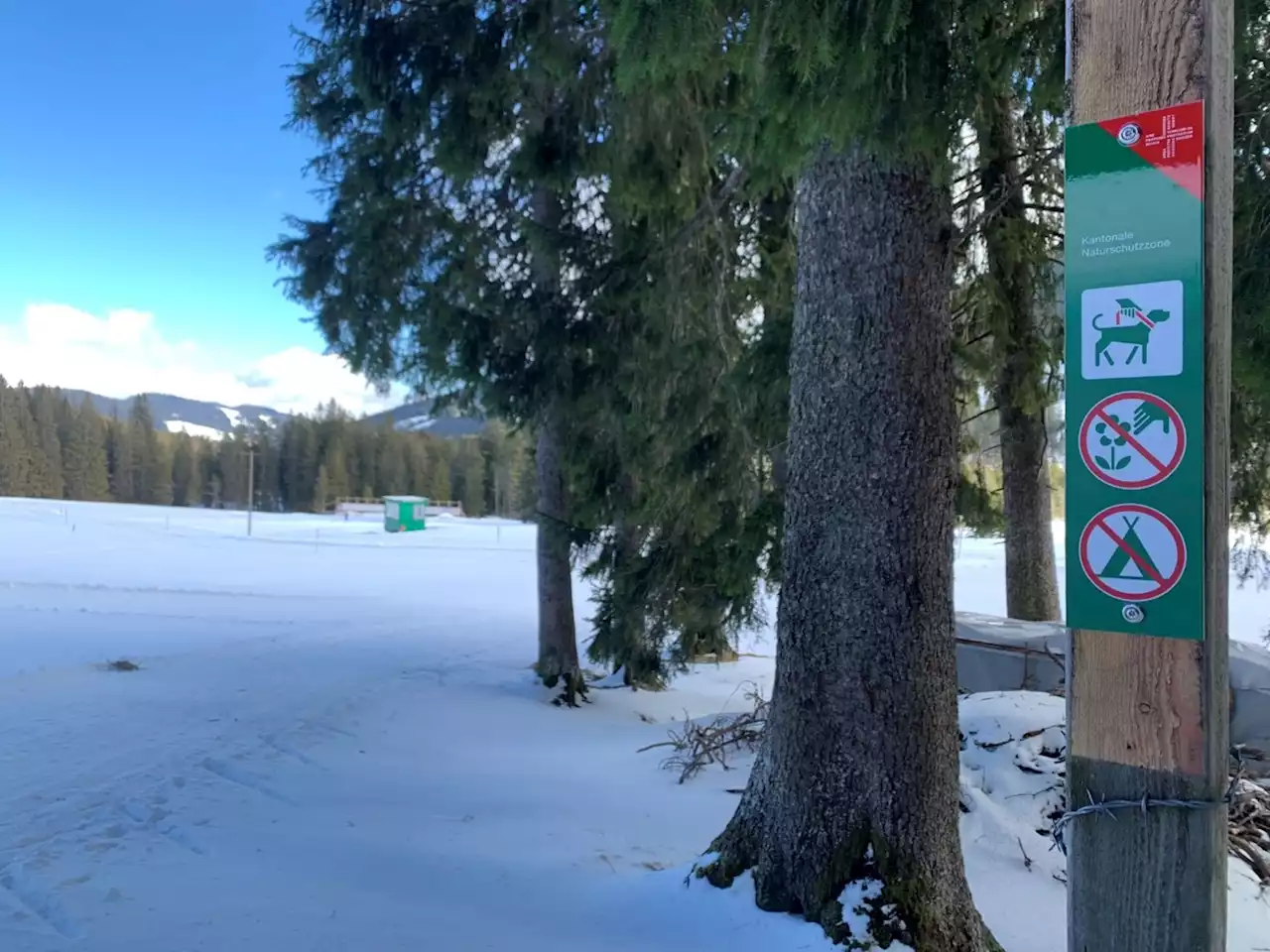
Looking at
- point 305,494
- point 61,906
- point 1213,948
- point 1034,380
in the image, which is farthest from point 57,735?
point 305,494

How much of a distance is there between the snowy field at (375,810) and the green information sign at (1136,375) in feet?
6.20

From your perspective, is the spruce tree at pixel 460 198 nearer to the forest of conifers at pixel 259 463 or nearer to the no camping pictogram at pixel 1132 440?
the no camping pictogram at pixel 1132 440

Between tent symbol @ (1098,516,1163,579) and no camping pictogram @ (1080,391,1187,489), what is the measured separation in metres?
0.09

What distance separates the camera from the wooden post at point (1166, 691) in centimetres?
164

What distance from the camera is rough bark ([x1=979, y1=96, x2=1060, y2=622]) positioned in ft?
17.4

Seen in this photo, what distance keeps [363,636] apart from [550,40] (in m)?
9.20

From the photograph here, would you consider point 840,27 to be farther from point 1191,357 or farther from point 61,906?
point 61,906

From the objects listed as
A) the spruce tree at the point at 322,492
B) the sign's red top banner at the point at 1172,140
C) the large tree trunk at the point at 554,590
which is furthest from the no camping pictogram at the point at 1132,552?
the spruce tree at the point at 322,492

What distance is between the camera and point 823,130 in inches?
114

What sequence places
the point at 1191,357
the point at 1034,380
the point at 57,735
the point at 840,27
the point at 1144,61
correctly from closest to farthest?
the point at 1191,357 < the point at 1144,61 < the point at 840,27 < the point at 57,735 < the point at 1034,380

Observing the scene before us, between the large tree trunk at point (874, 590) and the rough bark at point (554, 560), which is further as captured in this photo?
the rough bark at point (554, 560)

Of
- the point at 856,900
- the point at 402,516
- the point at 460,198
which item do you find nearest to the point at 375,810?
the point at 856,900

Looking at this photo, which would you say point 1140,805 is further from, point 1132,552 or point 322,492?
point 322,492

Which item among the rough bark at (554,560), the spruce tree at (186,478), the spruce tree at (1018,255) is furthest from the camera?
the spruce tree at (186,478)
